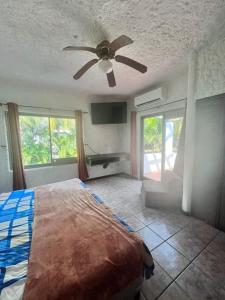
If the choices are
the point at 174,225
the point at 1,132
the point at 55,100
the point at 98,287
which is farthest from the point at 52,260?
the point at 55,100

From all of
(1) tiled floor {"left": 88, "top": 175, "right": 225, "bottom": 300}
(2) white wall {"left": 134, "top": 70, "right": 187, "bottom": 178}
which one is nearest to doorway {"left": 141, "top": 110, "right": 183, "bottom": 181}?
(2) white wall {"left": 134, "top": 70, "right": 187, "bottom": 178}

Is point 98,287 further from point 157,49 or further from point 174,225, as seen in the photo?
point 157,49

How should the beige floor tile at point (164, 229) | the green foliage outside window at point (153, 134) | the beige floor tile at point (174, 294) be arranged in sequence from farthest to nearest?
1. the green foliage outside window at point (153, 134)
2. the beige floor tile at point (164, 229)
3. the beige floor tile at point (174, 294)

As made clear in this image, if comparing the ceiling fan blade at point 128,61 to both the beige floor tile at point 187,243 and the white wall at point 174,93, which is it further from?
the beige floor tile at point 187,243

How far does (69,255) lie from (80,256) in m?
0.08

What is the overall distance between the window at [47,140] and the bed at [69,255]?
213cm

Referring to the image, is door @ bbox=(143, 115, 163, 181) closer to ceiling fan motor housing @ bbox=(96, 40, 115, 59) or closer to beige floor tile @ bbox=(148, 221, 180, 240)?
beige floor tile @ bbox=(148, 221, 180, 240)

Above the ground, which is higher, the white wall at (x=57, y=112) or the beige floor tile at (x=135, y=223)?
the white wall at (x=57, y=112)

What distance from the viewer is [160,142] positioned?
3639mm

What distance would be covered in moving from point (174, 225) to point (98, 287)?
1.62m

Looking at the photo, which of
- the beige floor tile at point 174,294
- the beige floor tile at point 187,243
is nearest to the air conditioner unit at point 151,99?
the beige floor tile at point 187,243

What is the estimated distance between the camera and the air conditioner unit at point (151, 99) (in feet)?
10.1

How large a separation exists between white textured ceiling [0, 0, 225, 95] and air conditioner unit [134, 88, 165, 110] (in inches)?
24.2

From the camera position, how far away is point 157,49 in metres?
2.00
